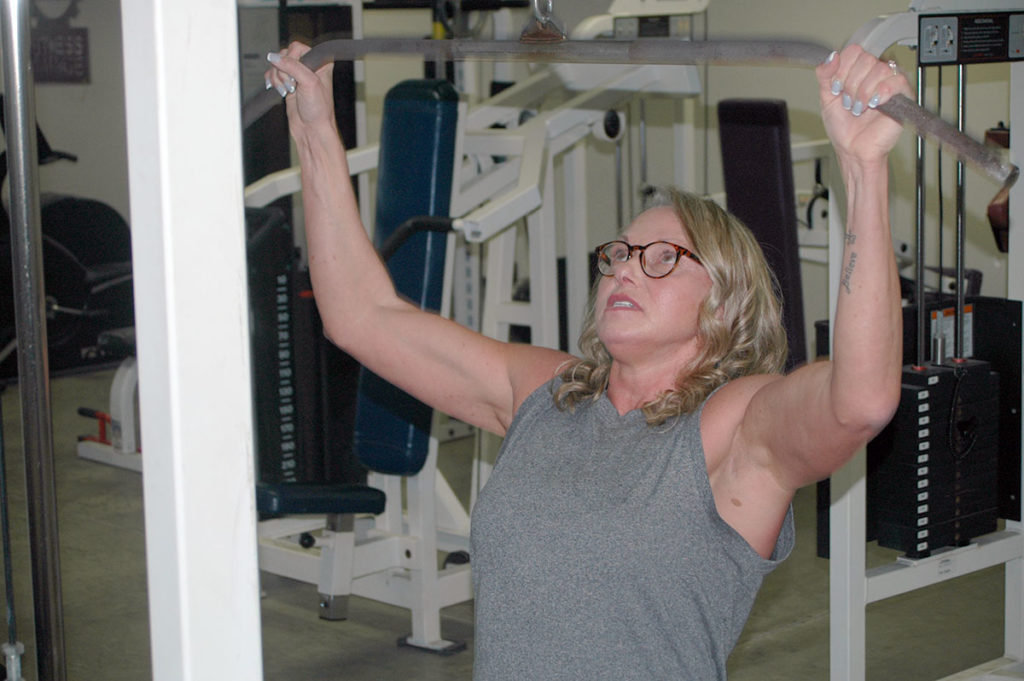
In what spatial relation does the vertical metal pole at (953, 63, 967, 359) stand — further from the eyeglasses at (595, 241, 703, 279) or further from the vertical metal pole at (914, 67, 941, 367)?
the eyeglasses at (595, 241, 703, 279)

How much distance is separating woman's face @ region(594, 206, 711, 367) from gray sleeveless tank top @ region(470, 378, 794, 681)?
130mm

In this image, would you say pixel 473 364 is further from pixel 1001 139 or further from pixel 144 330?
pixel 1001 139

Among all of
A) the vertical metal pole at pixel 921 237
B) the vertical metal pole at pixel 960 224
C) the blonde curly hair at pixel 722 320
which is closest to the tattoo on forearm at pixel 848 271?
the blonde curly hair at pixel 722 320

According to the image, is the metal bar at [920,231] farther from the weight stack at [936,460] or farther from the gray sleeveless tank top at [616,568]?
the gray sleeveless tank top at [616,568]

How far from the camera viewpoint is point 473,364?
1.80 m

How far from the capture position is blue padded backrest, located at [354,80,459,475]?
11.0 ft

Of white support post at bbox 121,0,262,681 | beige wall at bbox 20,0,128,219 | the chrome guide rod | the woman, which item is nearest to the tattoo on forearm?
the woman

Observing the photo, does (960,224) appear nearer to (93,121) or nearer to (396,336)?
(396,336)

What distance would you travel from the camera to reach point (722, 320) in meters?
1.65

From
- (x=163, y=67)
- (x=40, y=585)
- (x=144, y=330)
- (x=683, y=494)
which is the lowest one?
(x=40, y=585)

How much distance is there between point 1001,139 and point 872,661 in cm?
217

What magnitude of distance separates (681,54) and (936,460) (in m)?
2.09

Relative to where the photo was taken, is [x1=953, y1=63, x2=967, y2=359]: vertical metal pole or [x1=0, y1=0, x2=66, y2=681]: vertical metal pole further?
[x1=953, y1=63, x2=967, y2=359]: vertical metal pole

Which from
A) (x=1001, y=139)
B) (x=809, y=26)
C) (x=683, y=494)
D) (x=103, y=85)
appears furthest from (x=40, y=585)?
(x=103, y=85)
